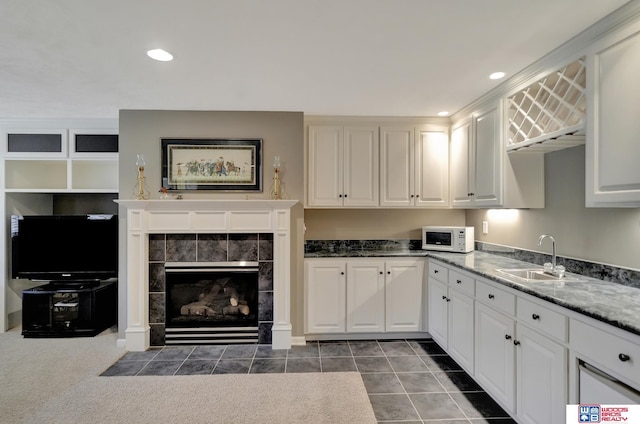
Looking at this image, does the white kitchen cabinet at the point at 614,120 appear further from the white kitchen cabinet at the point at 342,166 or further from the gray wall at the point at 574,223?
the white kitchen cabinet at the point at 342,166

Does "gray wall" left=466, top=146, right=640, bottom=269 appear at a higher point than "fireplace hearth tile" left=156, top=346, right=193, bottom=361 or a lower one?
higher

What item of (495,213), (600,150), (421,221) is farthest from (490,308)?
(421,221)

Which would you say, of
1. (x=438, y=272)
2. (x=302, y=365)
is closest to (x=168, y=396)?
(x=302, y=365)

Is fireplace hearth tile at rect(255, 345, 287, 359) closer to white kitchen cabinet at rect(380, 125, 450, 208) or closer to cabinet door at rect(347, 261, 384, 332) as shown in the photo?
cabinet door at rect(347, 261, 384, 332)

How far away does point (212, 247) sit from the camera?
3336 mm

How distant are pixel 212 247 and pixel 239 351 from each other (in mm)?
1076

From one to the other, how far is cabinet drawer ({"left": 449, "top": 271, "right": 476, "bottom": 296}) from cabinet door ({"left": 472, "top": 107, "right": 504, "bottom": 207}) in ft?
2.25

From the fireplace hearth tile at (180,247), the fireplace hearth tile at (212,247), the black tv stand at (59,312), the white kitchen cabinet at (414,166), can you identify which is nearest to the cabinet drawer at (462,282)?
the white kitchen cabinet at (414,166)

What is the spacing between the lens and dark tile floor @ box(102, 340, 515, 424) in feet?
7.36

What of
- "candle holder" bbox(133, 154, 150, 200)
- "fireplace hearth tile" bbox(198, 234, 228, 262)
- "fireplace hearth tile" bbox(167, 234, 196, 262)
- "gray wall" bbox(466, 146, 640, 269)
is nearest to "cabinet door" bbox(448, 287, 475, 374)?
"gray wall" bbox(466, 146, 640, 269)

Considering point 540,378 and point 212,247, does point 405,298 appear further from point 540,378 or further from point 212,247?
point 212,247

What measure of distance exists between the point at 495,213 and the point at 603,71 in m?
1.80

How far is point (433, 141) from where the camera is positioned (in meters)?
3.66

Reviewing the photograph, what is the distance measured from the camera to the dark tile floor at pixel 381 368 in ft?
7.36
